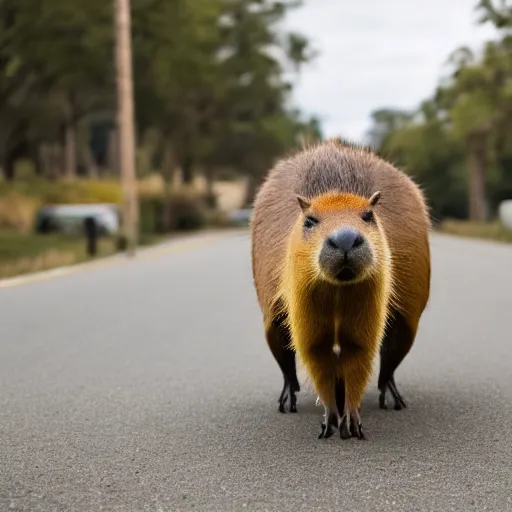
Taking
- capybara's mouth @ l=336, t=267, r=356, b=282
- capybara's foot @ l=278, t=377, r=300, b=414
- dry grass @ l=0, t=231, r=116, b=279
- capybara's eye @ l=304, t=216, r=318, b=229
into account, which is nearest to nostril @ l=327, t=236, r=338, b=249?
capybara's mouth @ l=336, t=267, r=356, b=282

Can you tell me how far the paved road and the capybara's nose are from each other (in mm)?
1045

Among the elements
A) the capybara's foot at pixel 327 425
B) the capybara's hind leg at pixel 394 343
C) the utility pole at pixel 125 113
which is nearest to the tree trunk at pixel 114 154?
the utility pole at pixel 125 113

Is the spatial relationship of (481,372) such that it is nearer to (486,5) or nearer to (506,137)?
(486,5)

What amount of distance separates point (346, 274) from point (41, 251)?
21786 millimetres

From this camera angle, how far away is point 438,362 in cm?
870

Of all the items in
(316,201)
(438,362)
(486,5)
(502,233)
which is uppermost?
(486,5)

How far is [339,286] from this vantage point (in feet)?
17.0

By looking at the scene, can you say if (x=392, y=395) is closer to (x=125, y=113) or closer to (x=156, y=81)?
(x=125, y=113)

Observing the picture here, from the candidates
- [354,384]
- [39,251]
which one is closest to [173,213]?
[39,251]

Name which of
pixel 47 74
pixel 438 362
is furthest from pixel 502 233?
pixel 438 362

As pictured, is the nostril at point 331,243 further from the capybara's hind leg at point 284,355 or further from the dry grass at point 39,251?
the dry grass at point 39,251

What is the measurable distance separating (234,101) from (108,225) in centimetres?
2732

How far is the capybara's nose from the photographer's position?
4.88m

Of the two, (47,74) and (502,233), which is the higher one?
(47,74)
